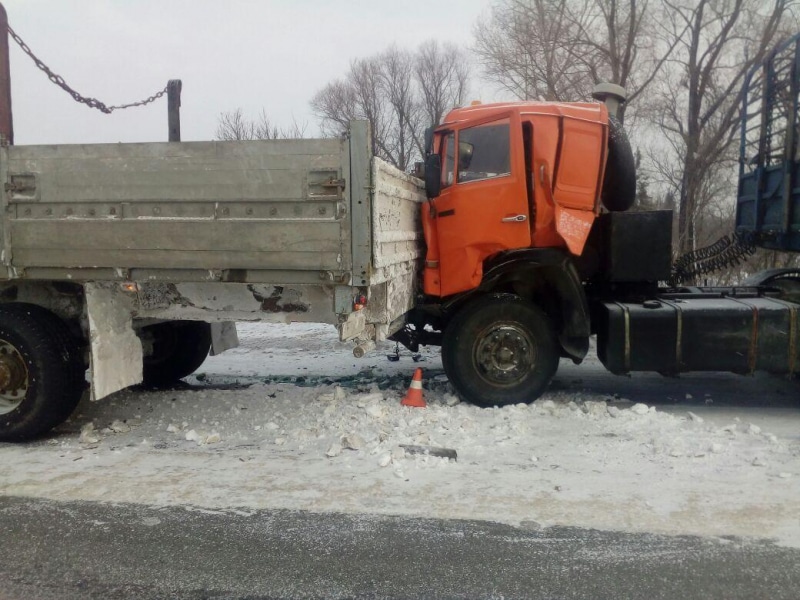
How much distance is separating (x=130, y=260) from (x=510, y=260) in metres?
3.33

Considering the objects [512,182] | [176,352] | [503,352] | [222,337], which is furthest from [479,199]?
[176,352]

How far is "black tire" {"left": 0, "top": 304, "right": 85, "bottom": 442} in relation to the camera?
219 inches

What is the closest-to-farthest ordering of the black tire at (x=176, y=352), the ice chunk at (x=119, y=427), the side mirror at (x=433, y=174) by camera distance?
the ice chunk at (x=119, y=427), the side mirror at (x=433, y=174), the black tire at (x=176, y=352)

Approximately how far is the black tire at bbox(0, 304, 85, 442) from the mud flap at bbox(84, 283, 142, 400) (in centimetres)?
32

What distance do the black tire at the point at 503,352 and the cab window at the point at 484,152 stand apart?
1194 mm

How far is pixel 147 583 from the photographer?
3.35m

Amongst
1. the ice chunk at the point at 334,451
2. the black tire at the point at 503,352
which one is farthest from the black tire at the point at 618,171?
the ice chunk at the point at 334,451

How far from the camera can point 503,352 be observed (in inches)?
251

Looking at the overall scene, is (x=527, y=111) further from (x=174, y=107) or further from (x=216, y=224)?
(x=174, y=107)

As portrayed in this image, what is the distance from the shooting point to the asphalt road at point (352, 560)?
3266 mm

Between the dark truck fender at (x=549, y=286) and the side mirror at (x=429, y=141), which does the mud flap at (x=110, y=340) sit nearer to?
the dark truck fender at (x=549, y=286)

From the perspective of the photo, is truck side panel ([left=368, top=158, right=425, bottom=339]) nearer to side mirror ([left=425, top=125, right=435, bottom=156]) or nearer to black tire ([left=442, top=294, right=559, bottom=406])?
side mirror ([left=425, top=125, right=435, bottom=156])

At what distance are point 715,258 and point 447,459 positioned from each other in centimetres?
539

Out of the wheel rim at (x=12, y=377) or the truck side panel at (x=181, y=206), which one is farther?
the wheel rim at (x=12, y=377)
